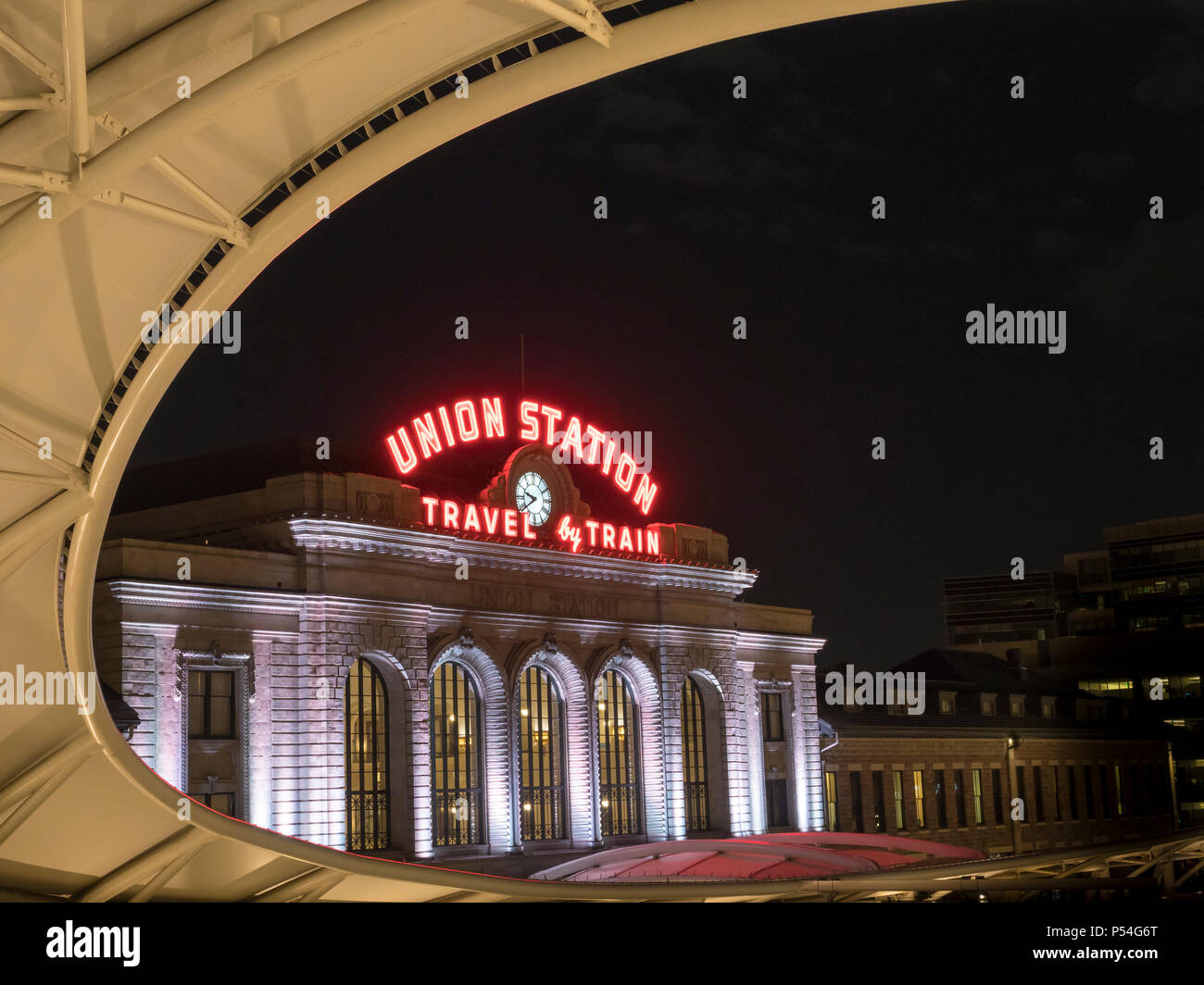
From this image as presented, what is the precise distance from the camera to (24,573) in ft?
61.6

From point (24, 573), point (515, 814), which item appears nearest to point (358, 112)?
point (24, 573)

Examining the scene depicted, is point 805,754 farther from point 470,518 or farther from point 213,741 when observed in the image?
point 213,741

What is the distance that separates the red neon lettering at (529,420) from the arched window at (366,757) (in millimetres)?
12772

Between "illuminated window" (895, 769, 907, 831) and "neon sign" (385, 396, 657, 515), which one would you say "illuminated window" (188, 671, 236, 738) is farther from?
"illuminated window" (895, 769, 907, 831)

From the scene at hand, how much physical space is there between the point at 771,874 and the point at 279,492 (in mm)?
20830

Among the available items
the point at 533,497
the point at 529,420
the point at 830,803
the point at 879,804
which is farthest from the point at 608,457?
the point at 879,804

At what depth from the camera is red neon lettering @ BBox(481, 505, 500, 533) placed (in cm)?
5878

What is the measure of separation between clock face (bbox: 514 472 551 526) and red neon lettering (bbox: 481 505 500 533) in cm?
161

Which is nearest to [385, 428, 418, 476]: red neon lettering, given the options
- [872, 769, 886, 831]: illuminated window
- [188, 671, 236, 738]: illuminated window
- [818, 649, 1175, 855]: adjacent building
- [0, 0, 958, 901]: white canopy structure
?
[188, 671, 236, 738]: illuminated window

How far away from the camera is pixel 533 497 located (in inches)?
2438

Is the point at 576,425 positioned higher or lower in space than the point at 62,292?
higher

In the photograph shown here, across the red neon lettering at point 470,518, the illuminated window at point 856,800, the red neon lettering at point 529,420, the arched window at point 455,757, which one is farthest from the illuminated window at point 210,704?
the illuminated window at point 856,800

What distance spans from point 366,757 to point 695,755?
769 inches
